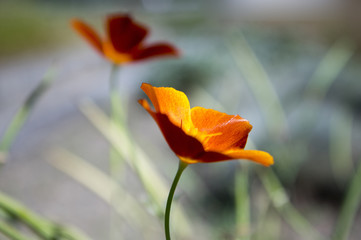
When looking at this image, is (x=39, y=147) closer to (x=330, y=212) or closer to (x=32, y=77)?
(x=330, y=212)

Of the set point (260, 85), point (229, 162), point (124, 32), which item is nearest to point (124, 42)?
point (124, 32)

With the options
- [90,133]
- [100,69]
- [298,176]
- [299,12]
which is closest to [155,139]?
[90,133]

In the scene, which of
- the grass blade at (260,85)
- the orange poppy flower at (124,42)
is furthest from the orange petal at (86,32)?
the grass blade at (260,85)

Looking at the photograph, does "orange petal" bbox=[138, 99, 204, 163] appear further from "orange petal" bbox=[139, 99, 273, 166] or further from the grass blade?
the grass blade

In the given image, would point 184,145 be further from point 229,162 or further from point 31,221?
point 229,162

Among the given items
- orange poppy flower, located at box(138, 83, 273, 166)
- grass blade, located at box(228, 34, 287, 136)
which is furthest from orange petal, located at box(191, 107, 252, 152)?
grass blade, located at box(228, 34, 287, 136)

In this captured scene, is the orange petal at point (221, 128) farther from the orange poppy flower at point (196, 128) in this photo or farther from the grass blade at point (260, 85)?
the grass blade at point (260, 85)
